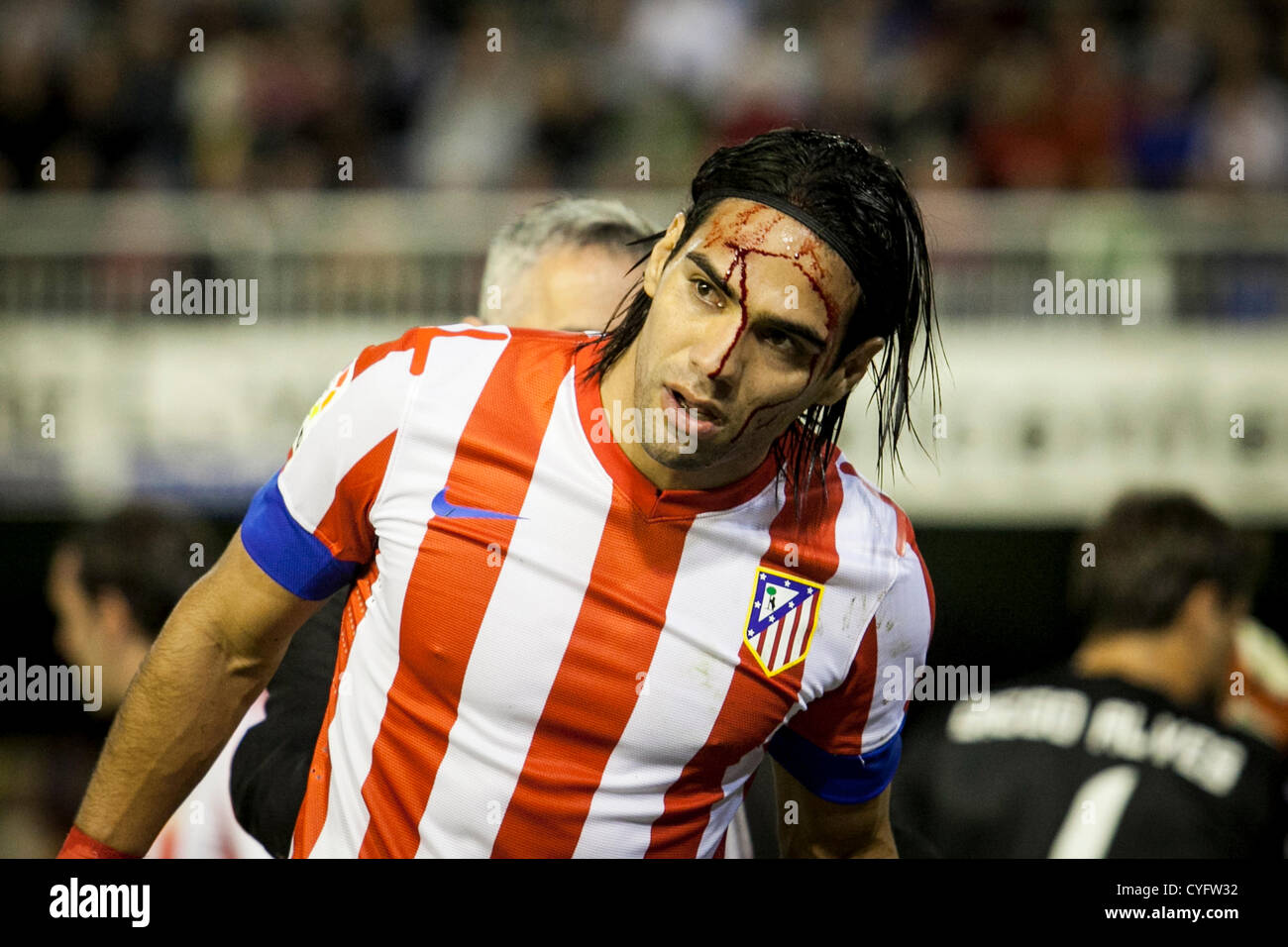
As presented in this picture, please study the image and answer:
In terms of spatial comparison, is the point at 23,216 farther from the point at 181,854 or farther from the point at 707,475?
the point at 707,475

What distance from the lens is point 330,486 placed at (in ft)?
6.48

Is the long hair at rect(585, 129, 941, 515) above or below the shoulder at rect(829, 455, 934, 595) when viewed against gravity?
above

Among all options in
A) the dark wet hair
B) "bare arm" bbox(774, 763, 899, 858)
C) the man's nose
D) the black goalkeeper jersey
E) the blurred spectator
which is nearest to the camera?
the man's nose

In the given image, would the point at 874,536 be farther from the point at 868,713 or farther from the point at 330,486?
the point at 330,486

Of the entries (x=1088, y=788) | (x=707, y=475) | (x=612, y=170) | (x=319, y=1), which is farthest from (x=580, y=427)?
(x=319, y=1)

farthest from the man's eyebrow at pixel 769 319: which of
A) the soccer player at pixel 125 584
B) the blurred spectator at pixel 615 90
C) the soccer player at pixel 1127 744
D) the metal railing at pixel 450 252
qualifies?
the blurred spectator at pixel 615 90

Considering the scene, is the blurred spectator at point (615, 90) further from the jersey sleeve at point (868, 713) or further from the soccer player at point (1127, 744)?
the jersey sleeve at point (868, 713)

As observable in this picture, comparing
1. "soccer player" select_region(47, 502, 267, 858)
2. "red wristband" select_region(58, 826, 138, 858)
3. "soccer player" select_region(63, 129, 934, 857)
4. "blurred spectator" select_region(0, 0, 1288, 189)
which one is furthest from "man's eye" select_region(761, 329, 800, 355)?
"blurred spectator" select_region(0, 0, 1288, 189)

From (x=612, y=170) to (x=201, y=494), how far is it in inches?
102

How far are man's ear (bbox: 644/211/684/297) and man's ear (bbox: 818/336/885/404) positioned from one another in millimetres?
275

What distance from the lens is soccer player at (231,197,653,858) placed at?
244cm

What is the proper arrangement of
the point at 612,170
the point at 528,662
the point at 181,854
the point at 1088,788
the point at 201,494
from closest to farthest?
the point at 528,662 < the point at 181,854 < the point at 1088,788 < the point at 201,494 < the point at 612,170

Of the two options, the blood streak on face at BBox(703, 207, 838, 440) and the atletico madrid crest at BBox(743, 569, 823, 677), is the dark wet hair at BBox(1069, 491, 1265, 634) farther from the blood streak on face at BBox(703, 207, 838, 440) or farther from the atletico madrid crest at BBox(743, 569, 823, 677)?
the blood streak on face at BBox(703, 207, 838, 440)

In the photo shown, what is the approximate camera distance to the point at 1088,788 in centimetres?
321
